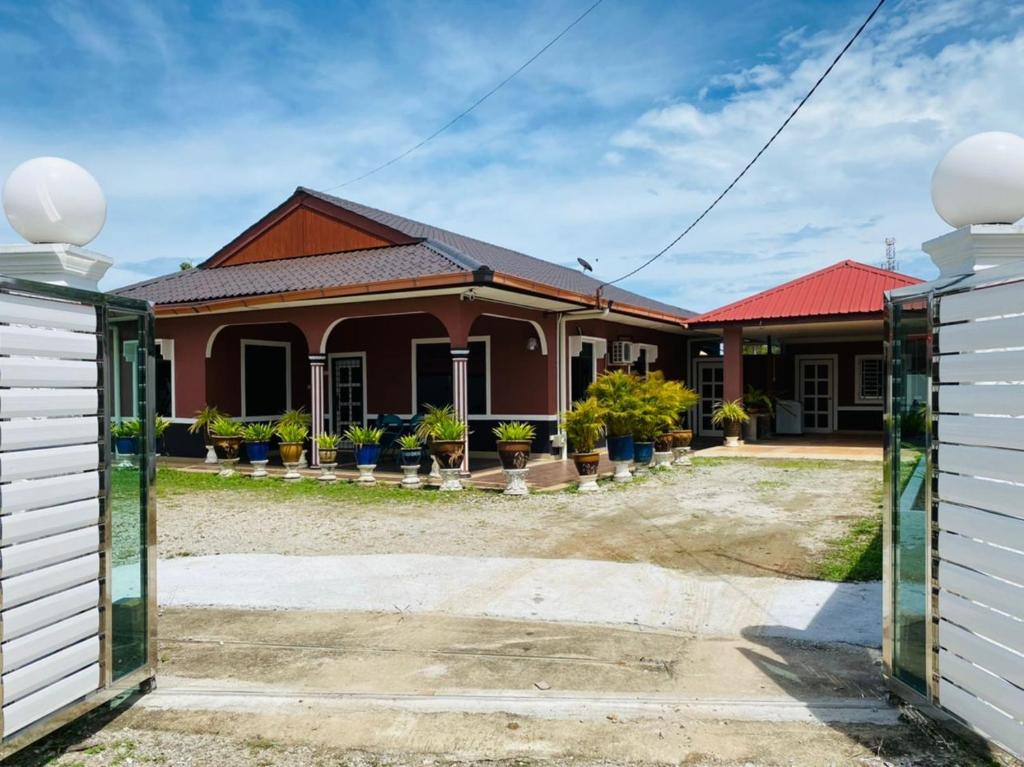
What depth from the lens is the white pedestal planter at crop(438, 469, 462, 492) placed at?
9508 millimetres

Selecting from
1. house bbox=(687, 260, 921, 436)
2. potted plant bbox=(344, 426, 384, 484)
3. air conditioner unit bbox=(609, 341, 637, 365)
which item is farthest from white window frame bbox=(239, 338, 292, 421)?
Answer: house bbox=(687, 260, 921, 436)

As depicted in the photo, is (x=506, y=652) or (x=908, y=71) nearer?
(x=506, y=652)

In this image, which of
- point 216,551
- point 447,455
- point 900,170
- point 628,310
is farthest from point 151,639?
point 628,310

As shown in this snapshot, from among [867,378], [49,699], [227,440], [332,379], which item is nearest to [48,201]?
[49,699]

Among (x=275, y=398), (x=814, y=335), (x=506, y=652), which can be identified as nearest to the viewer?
(x=506, y=652)

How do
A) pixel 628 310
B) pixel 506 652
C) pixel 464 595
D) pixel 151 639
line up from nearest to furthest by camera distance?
1. pixel 151 639
2. pixel 506 652
3. pixel 464 595
4. pixel 628 310

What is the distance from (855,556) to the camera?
5.76 m

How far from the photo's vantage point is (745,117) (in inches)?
353

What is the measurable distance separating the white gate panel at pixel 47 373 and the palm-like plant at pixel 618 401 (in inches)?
298

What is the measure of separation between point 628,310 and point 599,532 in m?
7.07

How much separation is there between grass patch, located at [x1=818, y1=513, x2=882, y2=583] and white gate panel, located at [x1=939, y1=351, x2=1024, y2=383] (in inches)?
109

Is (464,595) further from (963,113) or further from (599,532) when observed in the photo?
(963,113)

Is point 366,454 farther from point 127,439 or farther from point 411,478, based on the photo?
point 127,439

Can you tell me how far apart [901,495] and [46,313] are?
12.1ft
